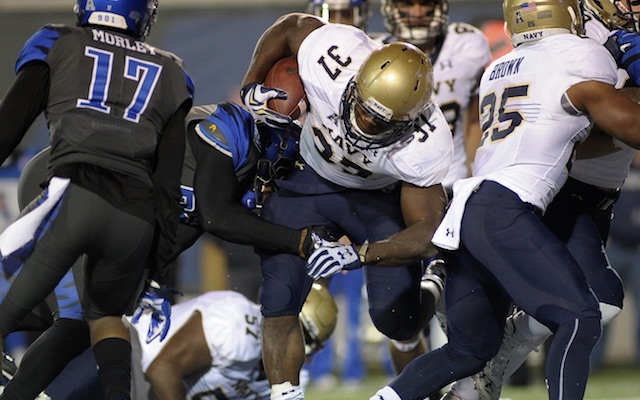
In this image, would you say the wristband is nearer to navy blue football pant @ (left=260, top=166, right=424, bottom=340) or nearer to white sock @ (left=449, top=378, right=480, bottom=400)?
navy blue football pant @ (left=260, top=166, right=424, bottom=340)

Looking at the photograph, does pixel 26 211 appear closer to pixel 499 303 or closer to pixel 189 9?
pixel 499 303

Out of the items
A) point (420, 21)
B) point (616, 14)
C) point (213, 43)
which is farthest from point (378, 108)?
point (213, 43)

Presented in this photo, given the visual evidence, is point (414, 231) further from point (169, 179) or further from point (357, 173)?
point (169, 179)

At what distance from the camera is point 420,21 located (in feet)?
18.7

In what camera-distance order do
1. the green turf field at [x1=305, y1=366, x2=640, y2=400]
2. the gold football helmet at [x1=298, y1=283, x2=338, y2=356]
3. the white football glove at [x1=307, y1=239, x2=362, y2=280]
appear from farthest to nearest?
the green turf field at [x1=305, y1=366, x2=640, y2=400] < the gold football helmet at [x1=298, y1=283, x2=338, y2=356] < the white football glove at [x1=307, y1=239, x2=362, y2=280]

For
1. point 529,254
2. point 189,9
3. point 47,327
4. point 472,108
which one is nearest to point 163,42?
point 189,9

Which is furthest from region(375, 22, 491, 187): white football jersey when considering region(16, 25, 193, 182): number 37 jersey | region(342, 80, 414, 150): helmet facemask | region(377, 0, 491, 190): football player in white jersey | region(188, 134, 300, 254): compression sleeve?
region(16, 25, 193, 182): number 37 jersey

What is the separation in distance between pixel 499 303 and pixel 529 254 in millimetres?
354

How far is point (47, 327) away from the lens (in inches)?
188

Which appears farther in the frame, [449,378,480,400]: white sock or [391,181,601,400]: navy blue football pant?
[449,378,480,400]: white sock

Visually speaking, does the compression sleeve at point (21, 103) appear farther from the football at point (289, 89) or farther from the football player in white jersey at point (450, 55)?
the football player in white jersey at point (450, 55)

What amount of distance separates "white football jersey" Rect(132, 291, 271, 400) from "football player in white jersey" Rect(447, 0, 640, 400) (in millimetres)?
901

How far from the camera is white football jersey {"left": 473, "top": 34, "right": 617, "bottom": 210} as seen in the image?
3.89 meters

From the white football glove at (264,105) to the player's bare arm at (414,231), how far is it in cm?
55
